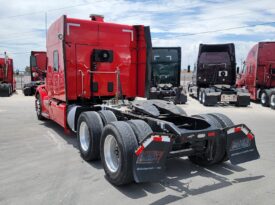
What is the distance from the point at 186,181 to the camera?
15.9 ft

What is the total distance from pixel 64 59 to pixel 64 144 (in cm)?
204

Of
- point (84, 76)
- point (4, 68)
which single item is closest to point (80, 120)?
point (84, 76)

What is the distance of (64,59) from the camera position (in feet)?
24.6

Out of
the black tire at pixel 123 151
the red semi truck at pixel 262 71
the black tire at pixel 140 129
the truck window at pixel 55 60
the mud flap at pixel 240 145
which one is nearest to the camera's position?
the black tire at pixel 123 151

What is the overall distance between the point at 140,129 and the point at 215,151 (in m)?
1.39

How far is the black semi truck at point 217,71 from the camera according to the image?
1672 cm

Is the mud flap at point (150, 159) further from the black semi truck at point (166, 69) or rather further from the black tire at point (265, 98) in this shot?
the black tire at point (265, 98)

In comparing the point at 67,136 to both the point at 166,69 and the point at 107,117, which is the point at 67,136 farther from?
the point at 166,69

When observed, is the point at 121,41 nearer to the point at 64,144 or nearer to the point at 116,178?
the point at 64,144

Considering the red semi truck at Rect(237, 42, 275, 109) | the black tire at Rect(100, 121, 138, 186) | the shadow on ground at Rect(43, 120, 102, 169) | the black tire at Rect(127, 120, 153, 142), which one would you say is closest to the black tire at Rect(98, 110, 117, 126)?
the shadow on ground at Rect(43, 120, 102, 169)

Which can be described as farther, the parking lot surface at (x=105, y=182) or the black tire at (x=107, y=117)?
the black tire at (x=107, y=117)

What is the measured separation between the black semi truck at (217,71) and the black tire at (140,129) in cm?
1224

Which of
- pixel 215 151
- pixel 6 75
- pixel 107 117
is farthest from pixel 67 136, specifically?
pixel 6 75

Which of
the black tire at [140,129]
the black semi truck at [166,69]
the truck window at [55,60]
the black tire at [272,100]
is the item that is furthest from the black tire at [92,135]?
the black tire at [272,100]
